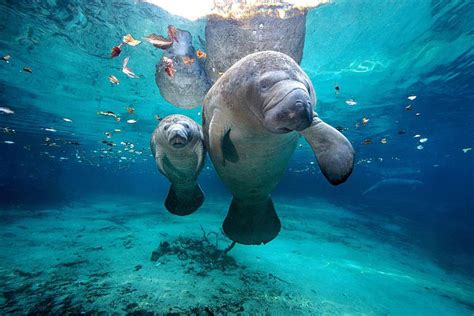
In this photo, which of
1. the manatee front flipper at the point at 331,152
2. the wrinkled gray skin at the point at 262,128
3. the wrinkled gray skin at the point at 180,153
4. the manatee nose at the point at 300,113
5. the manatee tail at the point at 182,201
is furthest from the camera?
the manatee tail at the point at 182,201

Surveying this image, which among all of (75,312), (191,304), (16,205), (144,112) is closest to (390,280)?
(191,304)

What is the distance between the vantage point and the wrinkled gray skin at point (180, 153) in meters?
4.20

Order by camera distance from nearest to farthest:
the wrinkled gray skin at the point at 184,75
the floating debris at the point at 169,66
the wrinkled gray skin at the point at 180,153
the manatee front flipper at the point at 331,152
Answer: the manatee front flipper at the point at 331,152 → the wrinkled gray skin at the point at 180,153 → the floating debris at the point at 169,66 → the wrinkled gray skin at the point at 184,75

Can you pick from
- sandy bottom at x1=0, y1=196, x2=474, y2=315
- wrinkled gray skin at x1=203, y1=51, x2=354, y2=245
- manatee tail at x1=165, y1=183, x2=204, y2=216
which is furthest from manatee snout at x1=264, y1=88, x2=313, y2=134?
sandy bottom at x1=0, y1=196, x2=474, y2=315

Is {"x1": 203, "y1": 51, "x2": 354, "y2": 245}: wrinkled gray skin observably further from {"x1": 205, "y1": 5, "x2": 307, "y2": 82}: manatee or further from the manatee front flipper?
{"x1": 205, "y1": 5, "x2": 307, "y2": 82}: manatee

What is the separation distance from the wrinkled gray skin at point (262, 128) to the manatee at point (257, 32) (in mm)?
3830

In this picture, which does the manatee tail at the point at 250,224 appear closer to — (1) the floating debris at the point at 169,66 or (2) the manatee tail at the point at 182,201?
(2) the manatee tail at the point at 182,201

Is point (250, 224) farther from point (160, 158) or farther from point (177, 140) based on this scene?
point (177, 140)

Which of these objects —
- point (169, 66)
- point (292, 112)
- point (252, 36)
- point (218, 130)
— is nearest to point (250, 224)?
point (218, 130)

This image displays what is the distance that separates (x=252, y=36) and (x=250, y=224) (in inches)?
199

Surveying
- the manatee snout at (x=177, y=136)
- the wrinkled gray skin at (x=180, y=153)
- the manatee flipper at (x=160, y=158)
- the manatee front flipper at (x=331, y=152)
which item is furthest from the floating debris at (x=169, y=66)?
the manatee front flipper at (x=331, y=152)

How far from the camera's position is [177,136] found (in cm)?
399

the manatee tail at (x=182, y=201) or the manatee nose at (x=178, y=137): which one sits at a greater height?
the manatee nose at (x=178, y=137)

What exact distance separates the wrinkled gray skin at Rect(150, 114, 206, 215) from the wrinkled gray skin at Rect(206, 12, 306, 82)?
3333 millimetres
